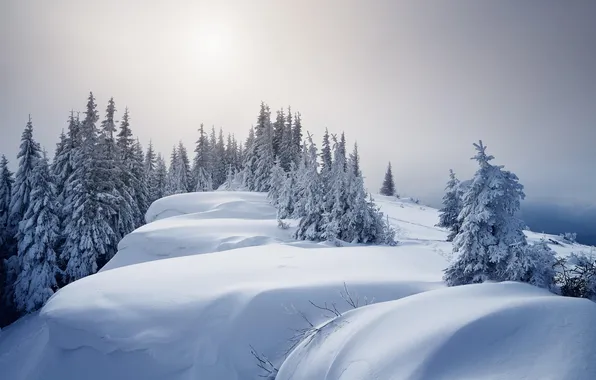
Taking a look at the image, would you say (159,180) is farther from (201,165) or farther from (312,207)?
(312,207)

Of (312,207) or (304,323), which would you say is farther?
(312,207)

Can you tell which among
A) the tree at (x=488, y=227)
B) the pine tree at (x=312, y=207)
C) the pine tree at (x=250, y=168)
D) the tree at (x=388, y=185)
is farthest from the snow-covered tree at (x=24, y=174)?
the tree at (x=388, y=185)

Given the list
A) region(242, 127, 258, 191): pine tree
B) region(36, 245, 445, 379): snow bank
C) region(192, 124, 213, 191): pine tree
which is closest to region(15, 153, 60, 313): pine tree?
region(36, 245, 445, 379): snow bank

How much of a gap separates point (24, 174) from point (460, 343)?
3173cm

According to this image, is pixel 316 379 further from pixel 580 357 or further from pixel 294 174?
pixel 294 174

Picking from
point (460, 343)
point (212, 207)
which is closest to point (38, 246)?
point (212, 207)

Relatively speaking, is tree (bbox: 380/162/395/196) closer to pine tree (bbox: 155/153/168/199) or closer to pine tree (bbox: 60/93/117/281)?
pine tree (bbox: 155/153/168/199)

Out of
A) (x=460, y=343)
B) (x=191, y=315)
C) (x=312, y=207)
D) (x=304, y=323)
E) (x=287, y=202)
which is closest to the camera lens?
(x=460, y=343)

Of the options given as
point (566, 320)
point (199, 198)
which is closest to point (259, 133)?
point (199, 198)

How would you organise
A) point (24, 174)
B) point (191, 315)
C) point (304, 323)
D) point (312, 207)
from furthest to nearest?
point (24, 174) → point (312, 207) → point (191, 315) → point (304, 323)

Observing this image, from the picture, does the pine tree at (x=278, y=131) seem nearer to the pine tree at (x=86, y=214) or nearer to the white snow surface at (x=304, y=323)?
the pine tree at (x=86, y=214)

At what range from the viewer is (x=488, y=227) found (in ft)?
30.0

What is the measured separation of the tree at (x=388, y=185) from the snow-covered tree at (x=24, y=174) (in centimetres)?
6574

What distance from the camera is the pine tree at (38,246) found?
23688 millimetres
